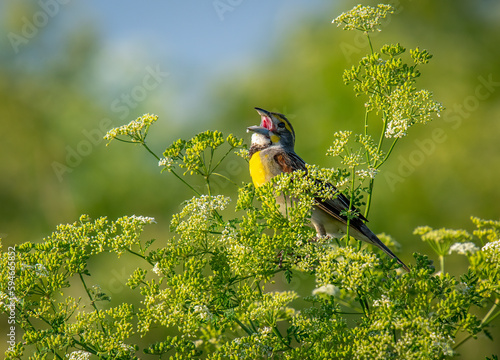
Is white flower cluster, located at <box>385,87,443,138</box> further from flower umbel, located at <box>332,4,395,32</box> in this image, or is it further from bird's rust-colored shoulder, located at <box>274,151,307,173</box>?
bird's rust-colored shoulder, located at <box>274,151,307,173</box>

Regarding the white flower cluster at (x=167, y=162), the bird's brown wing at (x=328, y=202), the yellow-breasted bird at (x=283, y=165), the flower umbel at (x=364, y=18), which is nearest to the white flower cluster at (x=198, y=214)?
the white flower cluster at (x=167, y=162)

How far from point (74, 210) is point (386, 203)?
18.9 feet

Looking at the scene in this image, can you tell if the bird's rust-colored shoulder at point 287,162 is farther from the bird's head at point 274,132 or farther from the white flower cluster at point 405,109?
the white flower cluster at point 405,109

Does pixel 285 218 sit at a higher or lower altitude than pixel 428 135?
lower

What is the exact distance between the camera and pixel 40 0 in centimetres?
1161

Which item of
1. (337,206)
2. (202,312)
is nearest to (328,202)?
(337,206)

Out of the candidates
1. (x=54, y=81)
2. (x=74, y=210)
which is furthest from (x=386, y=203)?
(x=54, y=81)

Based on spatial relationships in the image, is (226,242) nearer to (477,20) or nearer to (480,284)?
(480,284)

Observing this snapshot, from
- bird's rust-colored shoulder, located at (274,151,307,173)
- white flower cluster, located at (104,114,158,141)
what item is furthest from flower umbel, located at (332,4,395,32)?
bird's rust-colored shoulder, located at (274,151,307,173)

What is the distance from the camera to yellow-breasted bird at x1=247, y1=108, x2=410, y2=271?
385 centimetres

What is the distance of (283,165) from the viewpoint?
4.14 m

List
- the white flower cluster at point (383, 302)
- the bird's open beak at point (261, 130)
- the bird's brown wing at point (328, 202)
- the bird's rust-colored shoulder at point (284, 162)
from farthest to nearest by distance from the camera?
the bird's rust-colored shoulder at point (284, 162) → the bird's open beak at point (261, 130) → the bird's brown wing at point (328, 202) → the white flower cluster at point (383, 302)

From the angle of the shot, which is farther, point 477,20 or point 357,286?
point 477,20

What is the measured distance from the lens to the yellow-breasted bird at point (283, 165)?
3.85m
